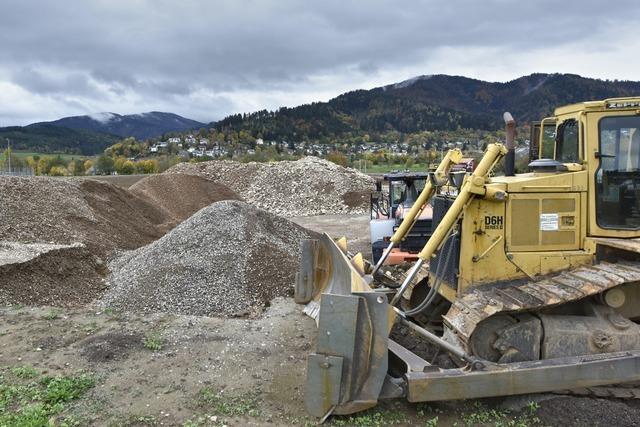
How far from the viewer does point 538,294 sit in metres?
4.95

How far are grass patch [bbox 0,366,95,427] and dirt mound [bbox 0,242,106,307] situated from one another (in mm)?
3104

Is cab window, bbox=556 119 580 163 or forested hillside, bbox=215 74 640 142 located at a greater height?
forested hillside, bbox=215 74 640 142

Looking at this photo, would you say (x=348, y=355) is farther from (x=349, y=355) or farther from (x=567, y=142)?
(x=567, y=142)

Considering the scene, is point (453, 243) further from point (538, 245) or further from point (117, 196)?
point (117, 196)

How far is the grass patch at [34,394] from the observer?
188 inches

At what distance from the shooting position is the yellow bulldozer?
458 centimetres

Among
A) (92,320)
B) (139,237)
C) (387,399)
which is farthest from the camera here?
(139,237)

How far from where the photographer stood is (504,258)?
5477mm

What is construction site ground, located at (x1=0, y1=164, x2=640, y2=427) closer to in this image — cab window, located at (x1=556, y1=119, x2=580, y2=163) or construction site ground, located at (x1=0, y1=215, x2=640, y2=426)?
construction site ground, located at (x1=0, y1=215, x2=640, y2=426)

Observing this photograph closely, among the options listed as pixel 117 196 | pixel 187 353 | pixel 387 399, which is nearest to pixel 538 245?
pixel 387 399

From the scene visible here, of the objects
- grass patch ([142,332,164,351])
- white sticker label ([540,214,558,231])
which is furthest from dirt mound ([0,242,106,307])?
white sticker label ([540,214,558,231])

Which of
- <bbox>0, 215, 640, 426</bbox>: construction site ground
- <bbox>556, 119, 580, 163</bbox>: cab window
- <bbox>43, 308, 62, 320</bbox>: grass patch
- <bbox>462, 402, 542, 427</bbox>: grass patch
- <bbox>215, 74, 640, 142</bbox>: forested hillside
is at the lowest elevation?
<bbox>462, 402, 542, 427</bbox>: grass patch

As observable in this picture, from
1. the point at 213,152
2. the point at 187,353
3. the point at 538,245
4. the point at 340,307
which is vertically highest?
the point at 213,152

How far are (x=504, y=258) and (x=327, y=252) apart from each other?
9.47 ft
